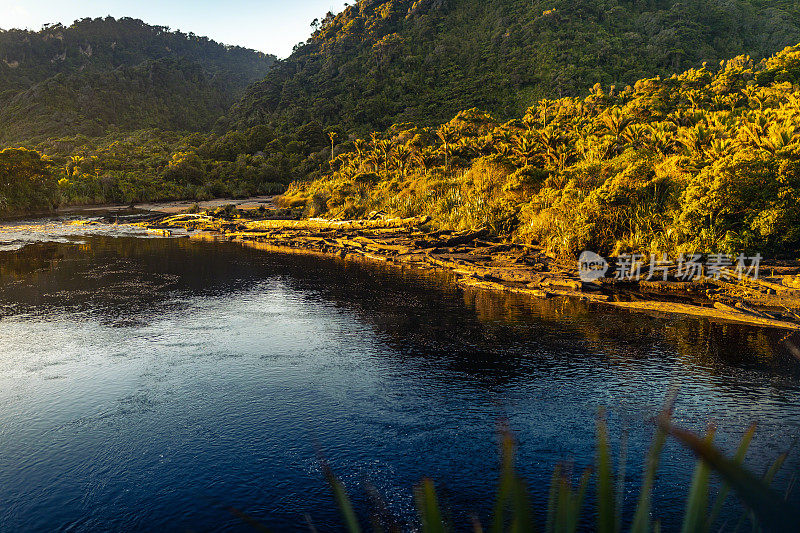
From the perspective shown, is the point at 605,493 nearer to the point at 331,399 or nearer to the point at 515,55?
the point at 331,399

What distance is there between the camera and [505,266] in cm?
3847

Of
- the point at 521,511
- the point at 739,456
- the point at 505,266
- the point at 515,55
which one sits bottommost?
the point at 505,266

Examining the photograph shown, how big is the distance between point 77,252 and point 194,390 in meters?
42.0

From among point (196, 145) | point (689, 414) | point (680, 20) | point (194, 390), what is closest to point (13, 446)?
point (194, 390)

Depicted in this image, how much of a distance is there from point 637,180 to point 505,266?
37.9 feet

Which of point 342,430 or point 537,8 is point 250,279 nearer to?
point 342,430

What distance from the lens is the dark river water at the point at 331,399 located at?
11.8 meters

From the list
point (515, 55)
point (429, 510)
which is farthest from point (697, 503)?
point (515, 55)

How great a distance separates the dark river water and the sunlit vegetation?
9270 millimetres

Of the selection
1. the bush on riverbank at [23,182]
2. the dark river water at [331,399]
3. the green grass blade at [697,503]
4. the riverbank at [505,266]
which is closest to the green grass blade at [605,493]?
the green grass blade at [697,503]

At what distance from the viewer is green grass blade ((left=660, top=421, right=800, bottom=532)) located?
1.28 m

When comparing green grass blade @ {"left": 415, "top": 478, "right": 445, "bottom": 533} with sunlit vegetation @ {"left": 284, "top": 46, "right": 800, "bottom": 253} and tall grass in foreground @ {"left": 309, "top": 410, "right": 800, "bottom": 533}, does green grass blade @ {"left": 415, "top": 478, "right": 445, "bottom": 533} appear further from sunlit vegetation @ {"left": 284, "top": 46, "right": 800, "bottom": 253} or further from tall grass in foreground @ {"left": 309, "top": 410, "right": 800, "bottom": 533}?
sunlit vegetation @ {"left": 284, "top": 46, "right": 800, "bottom": 253}

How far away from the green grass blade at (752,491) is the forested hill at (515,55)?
5400 inches

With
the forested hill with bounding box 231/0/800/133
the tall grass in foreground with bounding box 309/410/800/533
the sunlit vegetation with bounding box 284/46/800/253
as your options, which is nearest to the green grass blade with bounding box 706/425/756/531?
the tall grass in foreground with bounding box 309/410/800/533
